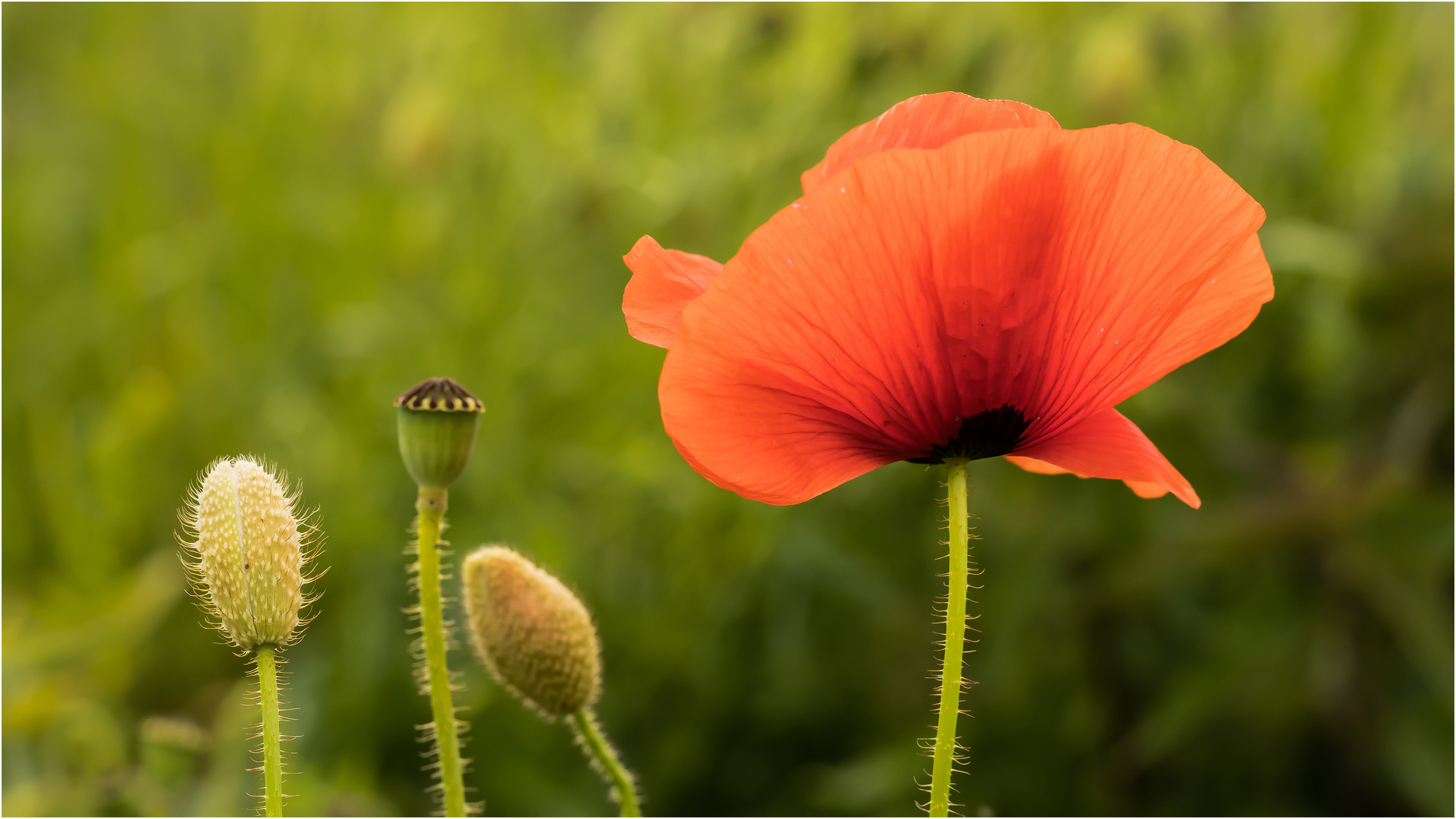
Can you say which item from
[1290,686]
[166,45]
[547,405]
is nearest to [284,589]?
[1290,686]

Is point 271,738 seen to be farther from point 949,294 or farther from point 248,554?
point 949,294

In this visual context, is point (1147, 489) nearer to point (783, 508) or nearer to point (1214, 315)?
point (1214, 315)

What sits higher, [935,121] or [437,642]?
[935,121]

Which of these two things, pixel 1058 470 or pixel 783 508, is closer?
pixel 1058 470

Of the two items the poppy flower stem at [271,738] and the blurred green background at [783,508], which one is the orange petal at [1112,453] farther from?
the blurred green background at [783,508]

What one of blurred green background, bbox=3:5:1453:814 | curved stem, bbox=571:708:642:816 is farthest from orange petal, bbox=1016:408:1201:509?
blurred green background, bbox=3:5:1453:814

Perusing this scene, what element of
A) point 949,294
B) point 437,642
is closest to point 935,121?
point 949,294

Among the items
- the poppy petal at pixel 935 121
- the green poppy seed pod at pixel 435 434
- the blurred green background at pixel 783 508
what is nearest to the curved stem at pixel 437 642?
the green poppy seed pod at pixel 435 434

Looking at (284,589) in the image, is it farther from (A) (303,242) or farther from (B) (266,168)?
(B) (266,168)
